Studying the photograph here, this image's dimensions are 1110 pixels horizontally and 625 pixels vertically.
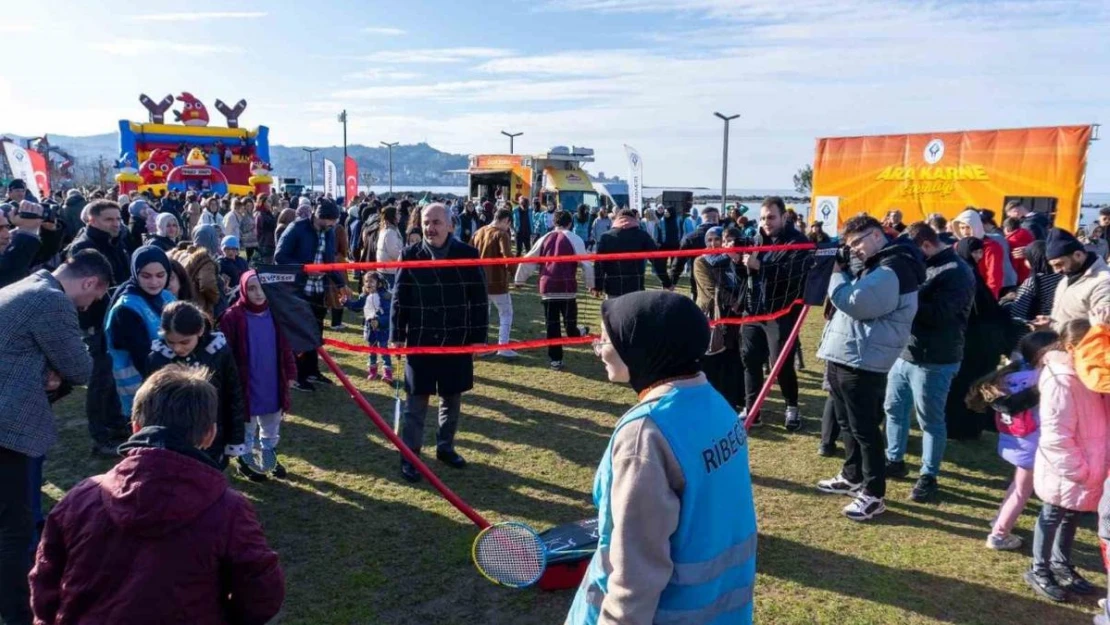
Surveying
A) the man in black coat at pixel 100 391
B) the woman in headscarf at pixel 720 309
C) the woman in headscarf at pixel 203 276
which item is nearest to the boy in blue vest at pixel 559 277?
the woman in headscarf at pixel 720 309

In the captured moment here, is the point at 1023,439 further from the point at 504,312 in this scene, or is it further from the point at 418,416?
the point at 504,312

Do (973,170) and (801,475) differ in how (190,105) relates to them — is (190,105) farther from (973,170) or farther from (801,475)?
(801,475)

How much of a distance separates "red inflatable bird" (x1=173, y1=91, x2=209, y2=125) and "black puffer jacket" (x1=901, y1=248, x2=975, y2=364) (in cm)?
2697

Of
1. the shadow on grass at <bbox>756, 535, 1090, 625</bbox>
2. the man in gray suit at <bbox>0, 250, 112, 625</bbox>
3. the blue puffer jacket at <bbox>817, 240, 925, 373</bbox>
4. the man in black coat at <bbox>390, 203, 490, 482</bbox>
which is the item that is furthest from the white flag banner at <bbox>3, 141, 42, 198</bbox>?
the shadow on grass at <bbox>756, 535, 1090, 625</bbox>

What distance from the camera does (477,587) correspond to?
4.13 m

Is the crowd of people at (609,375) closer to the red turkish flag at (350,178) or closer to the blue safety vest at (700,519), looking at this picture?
the blue safety vest at (700,519)

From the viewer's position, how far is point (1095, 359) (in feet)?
11.8

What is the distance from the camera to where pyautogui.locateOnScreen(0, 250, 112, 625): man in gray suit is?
3.21 m

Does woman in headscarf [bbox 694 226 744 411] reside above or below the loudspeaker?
below

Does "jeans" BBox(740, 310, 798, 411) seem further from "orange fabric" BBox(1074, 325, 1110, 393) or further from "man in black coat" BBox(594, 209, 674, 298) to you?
"orange fabric" BBox(1074, 325, 1110, 393)

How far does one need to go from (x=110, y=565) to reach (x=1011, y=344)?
6.85 m

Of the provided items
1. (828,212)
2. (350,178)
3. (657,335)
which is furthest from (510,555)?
(350,178)

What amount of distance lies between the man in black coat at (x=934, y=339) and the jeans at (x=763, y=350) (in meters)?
1.41

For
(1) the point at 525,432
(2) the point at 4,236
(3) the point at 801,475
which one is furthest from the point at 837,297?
(2) the point at 4,236
